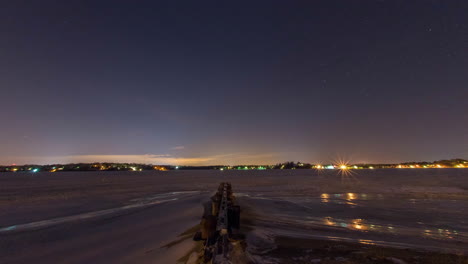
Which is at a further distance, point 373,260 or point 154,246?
point 154,246

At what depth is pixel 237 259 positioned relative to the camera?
15.4 ft

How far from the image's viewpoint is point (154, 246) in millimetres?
8055

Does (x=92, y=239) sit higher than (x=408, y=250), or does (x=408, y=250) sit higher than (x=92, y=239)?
(x=408, y=250)

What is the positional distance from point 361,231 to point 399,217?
15.2ft

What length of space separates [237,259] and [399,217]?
35.8 ft

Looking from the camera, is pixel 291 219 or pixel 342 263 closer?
pixel 342 263

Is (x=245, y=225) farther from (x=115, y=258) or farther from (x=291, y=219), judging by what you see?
(x=115, y=258)

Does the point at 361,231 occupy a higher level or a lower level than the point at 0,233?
higher

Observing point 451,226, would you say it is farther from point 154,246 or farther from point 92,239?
point 92,239

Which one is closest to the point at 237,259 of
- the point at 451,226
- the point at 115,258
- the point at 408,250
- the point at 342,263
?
the point at 342,263

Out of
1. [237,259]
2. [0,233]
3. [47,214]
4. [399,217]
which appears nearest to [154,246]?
[237,259]

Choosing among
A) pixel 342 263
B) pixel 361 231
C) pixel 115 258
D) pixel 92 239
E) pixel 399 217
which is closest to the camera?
pixel 342 263

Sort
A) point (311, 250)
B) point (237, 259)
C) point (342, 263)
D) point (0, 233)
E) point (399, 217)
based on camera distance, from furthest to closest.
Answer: point (399, 217) < point (0, 233) < point (311, 250) < point (342, 263) < point (237, 259)

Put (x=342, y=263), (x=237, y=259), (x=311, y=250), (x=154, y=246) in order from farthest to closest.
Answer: (x=154, y=246), (x=311, y=250), (x=342, y=263), (x=237, y=259)
